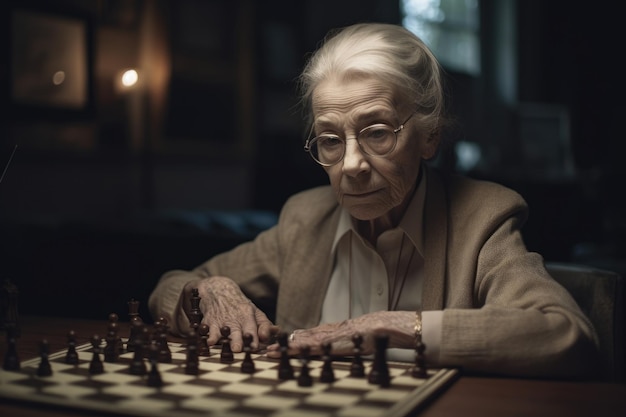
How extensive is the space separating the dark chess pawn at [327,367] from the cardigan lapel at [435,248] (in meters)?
0.62

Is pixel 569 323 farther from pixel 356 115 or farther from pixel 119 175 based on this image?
pixel 119 175

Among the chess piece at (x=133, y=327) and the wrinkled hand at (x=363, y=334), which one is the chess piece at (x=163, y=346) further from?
the wrinkled hand at (x=363, y=334)

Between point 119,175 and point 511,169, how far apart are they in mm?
5699

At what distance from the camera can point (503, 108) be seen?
11.0 m

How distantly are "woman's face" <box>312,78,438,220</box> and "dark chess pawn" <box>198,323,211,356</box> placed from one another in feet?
1.90

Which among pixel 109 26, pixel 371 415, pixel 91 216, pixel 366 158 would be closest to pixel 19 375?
pixel 371 415

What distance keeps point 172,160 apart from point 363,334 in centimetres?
428

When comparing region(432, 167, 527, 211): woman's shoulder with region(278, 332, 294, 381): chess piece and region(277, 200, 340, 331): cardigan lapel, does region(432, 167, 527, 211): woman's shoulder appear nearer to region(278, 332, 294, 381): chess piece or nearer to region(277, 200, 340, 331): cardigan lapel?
region(277, 200, 340, 331): cardigan lapel

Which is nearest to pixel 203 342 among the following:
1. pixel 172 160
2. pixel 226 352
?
pixel 226 352

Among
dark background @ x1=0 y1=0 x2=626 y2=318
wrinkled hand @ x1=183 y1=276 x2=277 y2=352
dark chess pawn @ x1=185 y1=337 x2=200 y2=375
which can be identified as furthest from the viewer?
dark background @ x1=0 y1=0 x2=626 y2=318

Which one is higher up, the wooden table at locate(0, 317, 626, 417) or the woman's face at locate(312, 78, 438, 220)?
the woman's face at locate(312, 78, 438, 220)

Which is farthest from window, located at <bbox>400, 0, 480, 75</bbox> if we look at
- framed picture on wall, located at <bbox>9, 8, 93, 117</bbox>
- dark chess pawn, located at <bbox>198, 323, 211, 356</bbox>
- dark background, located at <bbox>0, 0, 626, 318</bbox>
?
dark chess pawn, located at <bbox>198, 323, 211, 356</bbox>

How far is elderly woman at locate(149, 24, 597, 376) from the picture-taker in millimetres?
1739

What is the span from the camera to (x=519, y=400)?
1.43 m
